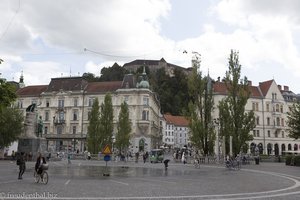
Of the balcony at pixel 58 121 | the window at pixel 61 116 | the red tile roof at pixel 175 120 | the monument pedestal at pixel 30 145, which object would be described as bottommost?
the monument pedestal at pixel 30 145

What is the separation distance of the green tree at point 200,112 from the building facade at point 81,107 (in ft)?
129

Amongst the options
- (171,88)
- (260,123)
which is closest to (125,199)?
(260,123)

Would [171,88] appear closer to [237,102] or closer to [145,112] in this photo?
[145,112]

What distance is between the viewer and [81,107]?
93812mm

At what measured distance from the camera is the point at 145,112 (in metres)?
88.8

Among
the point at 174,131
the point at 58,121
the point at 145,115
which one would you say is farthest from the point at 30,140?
the point at 174,131

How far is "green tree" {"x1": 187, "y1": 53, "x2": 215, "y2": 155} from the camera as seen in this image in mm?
46250

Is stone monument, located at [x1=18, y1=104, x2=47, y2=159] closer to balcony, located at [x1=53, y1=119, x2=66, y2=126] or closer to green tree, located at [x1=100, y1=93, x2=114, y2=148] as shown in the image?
green tree, located at [x1=100, y1=93, x2=114, y2=148]

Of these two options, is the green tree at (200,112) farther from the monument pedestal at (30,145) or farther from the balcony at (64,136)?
the balcony at (64,136)

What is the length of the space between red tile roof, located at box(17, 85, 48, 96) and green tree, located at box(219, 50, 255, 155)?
213ft

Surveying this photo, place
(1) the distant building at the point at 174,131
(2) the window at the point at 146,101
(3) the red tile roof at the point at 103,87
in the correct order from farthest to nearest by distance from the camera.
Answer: (1) the distant building at the point at 174,131
(3) the red tile roof at the point at 103,87
(2) the window at the point at 146,101

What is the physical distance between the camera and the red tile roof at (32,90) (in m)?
100

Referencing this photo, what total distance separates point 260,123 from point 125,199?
8516 cm

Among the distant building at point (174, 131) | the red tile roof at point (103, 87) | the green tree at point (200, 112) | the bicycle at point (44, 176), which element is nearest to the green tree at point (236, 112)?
the green tree at point (200, 112)
